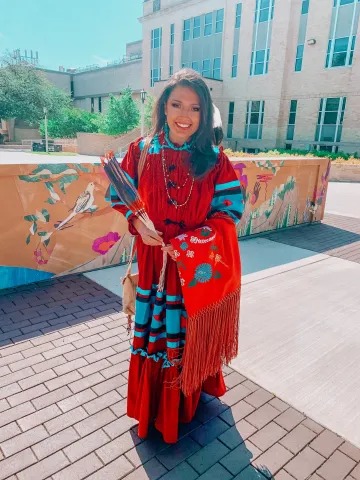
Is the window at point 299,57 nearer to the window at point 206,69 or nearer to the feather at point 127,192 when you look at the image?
the window at point 206,69

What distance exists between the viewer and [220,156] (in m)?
2.03

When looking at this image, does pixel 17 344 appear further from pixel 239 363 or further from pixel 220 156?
pixel 220 156

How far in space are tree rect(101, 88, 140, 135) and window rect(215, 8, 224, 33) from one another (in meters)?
9.55

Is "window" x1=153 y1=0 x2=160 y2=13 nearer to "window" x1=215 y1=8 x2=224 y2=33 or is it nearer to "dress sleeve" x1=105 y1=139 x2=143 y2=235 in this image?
"window" x1=215 y1=8 x2=224 y2=33

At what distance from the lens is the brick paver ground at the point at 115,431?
1.99 meters

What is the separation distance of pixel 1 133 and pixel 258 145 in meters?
33.0

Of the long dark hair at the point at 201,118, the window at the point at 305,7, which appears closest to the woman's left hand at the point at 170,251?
the long dark hair at the point at 201,118

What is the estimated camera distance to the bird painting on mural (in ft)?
14.3

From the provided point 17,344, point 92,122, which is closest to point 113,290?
point 17,344

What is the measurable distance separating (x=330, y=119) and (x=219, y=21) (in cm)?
1358

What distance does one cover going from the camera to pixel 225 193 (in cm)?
202

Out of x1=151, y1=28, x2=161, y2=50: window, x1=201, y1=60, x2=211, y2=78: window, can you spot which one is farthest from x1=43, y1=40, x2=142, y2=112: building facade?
x1=201, y1=60, x2=211, y2=78: window

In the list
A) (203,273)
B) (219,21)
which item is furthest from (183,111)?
(219,21)

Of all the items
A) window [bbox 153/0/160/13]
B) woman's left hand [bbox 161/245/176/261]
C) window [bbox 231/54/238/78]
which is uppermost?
window [bbox 153/0/160/13]
